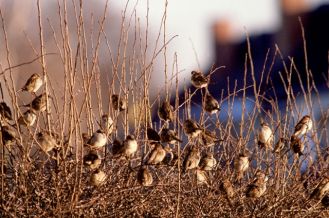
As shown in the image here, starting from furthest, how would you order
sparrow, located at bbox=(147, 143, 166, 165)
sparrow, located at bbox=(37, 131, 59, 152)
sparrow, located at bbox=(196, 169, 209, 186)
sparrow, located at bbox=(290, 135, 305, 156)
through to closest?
1. sparrow, located at bbox=(290, 135, 305, 156)
2. sparrow, located at bbox=(196, 169, 209, 186)
3. sparrow, located at bbox=(147, 143, 166, 165)
4. sparrow, located at bbox=(37, 131, 59, 152)

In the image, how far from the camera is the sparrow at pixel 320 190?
2.96 m

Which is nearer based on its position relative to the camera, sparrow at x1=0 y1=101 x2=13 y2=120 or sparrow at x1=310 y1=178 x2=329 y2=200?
sparrow at x1=0 y1=101 x2=13 y2=120

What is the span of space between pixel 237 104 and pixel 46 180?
50.5 ft

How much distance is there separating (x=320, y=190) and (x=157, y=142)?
2.70 ft

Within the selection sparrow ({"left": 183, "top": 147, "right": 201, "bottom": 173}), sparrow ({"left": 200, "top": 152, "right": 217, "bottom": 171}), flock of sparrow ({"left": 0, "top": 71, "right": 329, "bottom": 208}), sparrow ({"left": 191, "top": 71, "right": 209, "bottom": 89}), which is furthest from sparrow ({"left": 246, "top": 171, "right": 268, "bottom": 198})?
sparrow ({"left": 191, "top": 71, "right": 209, "bottom": 89})

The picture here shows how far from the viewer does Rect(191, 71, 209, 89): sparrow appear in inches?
116

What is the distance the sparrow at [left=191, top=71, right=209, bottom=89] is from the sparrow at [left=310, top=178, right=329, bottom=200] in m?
0.72

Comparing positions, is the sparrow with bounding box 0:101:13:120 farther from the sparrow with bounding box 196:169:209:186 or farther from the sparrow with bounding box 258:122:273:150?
the sparrow with bounding box 258:122:273:150

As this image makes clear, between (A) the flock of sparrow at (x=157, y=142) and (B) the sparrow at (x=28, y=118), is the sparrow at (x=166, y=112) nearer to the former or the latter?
(A) the flock of sparrow at (x=157, y=142)

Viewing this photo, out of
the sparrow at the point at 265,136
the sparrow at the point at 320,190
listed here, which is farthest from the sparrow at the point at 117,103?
the sparrow at the point at 320,190

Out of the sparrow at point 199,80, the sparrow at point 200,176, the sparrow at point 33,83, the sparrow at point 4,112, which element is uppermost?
the sparrow at point 33,83

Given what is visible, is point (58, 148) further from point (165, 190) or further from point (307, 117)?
point (307, 117)

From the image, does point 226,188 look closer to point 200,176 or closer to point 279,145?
point 200,176

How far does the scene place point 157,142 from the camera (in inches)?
108
